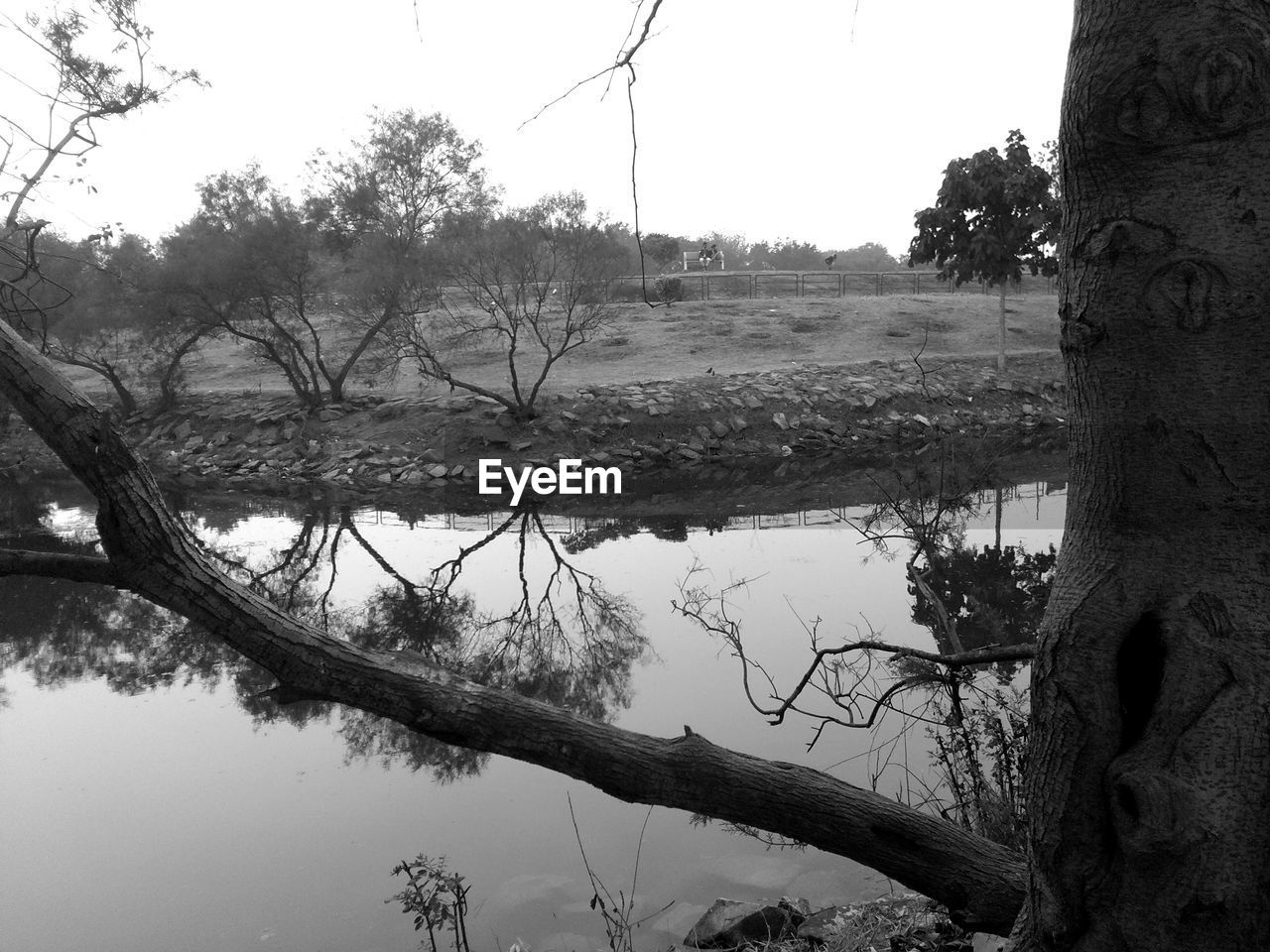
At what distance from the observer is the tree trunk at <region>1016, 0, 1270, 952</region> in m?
1.68

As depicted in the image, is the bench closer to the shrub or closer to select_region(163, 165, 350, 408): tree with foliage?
the shrub

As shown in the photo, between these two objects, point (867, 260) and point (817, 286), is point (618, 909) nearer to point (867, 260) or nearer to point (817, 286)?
point (817, 286)

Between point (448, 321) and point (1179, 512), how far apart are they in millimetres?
21249

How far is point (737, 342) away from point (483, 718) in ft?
82.9

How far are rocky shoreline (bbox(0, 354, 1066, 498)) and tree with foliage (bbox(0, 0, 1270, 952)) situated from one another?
15.2 meters

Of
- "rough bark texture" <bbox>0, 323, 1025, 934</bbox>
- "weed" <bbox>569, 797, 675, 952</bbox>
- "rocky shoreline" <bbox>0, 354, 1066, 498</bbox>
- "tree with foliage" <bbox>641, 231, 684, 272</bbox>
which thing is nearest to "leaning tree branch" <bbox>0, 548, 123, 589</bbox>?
"rough bark texture" <bbox>0, 323, 1025, 934</bbox>

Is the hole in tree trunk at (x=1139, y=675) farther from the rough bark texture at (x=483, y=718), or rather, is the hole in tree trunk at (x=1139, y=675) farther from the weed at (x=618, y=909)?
the weed at (x=618, y=909)

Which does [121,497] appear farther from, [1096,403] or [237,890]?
[237,890]

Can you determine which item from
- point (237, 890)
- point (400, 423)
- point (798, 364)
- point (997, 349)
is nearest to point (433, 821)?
A: point (237, 890)

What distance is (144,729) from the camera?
7.34 metres

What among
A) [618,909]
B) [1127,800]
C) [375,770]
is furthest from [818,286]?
[1127,800]

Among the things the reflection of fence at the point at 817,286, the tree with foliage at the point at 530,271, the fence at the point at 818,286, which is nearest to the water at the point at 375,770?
the tree with foliage at the point at 530,271

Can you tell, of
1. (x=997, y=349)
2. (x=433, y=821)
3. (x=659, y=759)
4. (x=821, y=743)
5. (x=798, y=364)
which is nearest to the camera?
(x=659, y=759)

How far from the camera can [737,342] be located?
89.1ft
